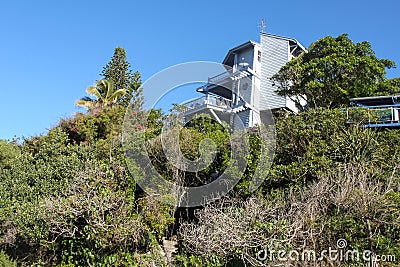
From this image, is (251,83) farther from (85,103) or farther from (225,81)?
(85,103)

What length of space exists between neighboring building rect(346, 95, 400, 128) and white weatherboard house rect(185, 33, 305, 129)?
6.33 m

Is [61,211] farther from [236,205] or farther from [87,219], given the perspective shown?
[236,205]

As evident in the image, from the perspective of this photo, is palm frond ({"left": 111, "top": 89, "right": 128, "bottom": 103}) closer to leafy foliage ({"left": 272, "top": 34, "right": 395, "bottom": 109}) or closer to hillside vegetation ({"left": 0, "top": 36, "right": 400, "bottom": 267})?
hillside vegetation ({"left": 0, "top": 36, "right": 400, "bottom": 267})

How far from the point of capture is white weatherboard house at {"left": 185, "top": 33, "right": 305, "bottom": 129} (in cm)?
2025

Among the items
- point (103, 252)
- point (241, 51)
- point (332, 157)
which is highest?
point (241, 51)

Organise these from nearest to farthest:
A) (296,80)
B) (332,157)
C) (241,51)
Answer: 1. (332,157)
2. (296,80)
3. (241,51)

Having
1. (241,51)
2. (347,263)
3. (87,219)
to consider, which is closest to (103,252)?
(87,219)

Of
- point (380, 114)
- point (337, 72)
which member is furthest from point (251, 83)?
point (380, 114)

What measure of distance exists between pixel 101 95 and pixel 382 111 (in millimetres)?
15723

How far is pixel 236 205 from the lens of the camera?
9.88 m

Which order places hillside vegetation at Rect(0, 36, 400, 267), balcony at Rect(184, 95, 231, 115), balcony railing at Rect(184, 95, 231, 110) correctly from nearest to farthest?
hillside vegetation at Rect(0, 36, 400, 267)
balcony at Rect(184, 95, 231, 115)
balcony railing at Rect(184, 95, 231, 110)

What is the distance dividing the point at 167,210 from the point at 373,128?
21.2ft

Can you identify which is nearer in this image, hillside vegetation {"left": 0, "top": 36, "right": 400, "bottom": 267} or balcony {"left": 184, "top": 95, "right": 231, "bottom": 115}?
hillside vegetation {"left": 0, "top": 36, "right": 400, "bottom": 267}

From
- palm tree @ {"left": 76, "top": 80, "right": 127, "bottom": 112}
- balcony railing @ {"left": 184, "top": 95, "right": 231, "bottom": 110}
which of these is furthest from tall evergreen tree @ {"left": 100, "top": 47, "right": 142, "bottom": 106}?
balcony railing @ {"left": 184, "top": 95, "right": 231, "bottom": 110}
